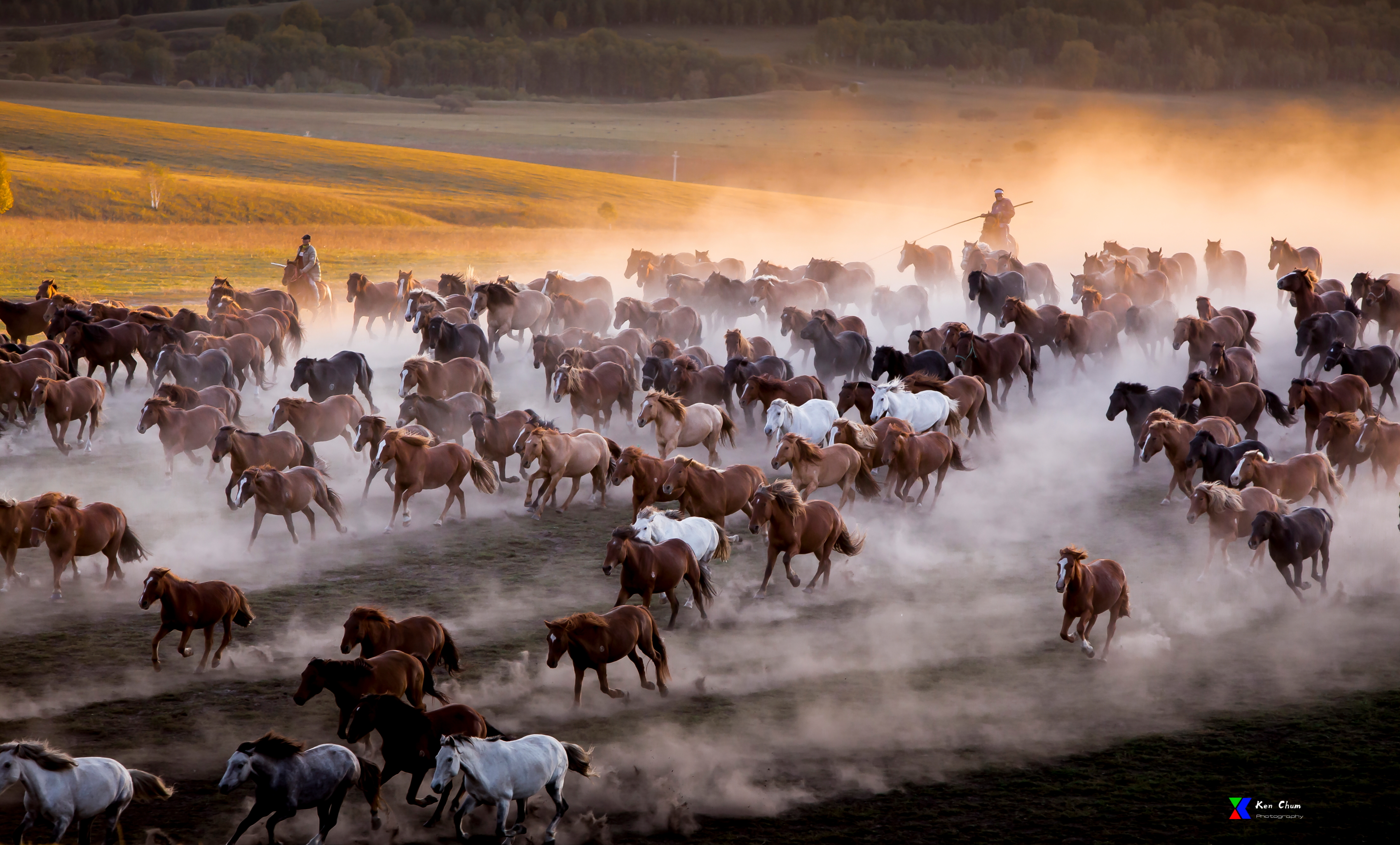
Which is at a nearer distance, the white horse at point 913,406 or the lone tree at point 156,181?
the white horse at point 913,406

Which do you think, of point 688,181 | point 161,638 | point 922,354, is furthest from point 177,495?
point 688,181

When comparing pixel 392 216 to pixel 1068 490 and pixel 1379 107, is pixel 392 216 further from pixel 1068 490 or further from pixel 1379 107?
pixel 1379 107

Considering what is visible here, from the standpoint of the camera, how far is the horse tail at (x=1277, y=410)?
1764 cm

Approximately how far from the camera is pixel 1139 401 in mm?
17641

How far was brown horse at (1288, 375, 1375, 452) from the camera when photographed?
17031 mm

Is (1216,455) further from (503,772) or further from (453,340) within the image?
(453,340)

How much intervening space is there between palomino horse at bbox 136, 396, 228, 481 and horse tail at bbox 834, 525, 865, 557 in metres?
8.36

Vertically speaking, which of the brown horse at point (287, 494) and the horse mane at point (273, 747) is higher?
the horse mane at point (273, 747)

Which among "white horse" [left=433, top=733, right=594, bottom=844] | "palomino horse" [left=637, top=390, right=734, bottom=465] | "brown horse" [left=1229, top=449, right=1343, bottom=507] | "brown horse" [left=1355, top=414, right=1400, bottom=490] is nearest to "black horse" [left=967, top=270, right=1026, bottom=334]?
"palomino horse" [left=637, top=390, right=734, bottom=465]

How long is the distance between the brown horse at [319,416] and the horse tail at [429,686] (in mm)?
7471

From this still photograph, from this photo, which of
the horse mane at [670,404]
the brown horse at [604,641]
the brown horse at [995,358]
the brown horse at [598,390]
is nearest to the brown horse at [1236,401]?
the brown horse at [995,358]

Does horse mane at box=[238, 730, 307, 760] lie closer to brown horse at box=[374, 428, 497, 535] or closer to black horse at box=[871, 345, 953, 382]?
brown horse at box=[374, 428, 497, 535]

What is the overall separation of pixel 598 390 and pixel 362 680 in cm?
1018

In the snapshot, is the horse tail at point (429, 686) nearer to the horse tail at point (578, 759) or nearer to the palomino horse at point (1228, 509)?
the horse tail at point (578, 759)
